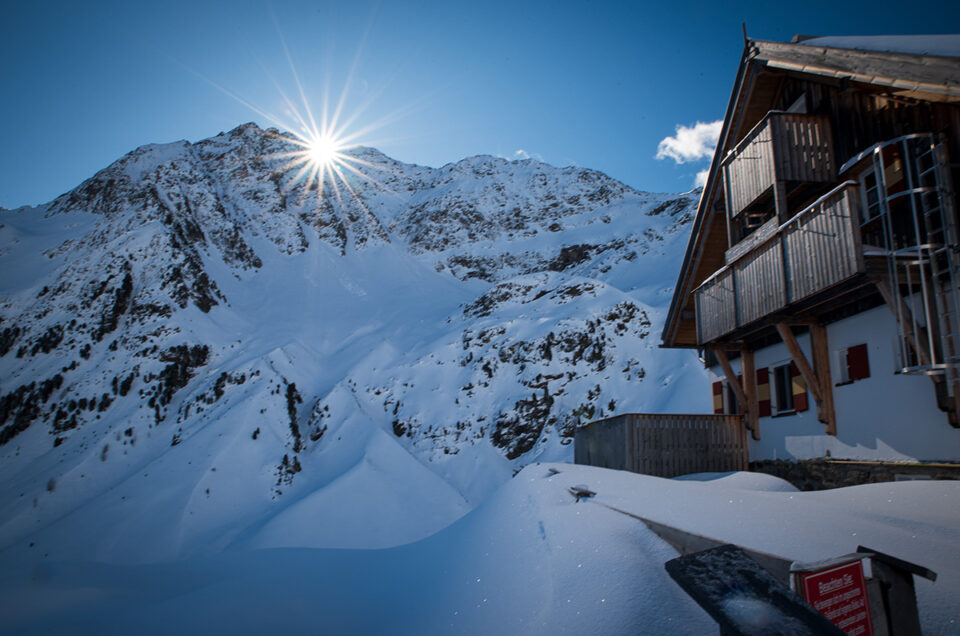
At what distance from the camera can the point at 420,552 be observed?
8.92 m

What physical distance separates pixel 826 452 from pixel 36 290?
48.0 meters

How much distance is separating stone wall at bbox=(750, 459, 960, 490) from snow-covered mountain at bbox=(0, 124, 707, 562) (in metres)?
10.5

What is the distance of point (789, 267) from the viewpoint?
9.79 metres

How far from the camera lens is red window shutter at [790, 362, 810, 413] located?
36.6ft

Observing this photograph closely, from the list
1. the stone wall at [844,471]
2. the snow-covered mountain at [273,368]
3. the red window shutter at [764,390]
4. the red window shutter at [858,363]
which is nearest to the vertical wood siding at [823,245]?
the red window shutter at [858,363]

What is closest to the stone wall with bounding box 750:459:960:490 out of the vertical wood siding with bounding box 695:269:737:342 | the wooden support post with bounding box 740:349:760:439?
the wooden support post with bounding box 740:349:760:439

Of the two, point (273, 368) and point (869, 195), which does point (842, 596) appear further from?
point (273, 368)

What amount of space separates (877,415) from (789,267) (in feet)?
9.67

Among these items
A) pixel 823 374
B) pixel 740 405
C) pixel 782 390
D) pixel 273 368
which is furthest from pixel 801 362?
pixel 273 368

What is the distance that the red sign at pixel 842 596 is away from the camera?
2477mm

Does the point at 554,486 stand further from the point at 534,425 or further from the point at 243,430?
the point at 243,430

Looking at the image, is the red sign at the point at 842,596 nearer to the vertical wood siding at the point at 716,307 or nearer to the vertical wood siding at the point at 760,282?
the vertical wood siding at the point at 760,282

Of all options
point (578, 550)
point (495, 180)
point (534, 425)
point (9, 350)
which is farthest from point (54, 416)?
point (495, 180)

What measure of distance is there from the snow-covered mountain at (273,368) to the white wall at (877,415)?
11.3 m
